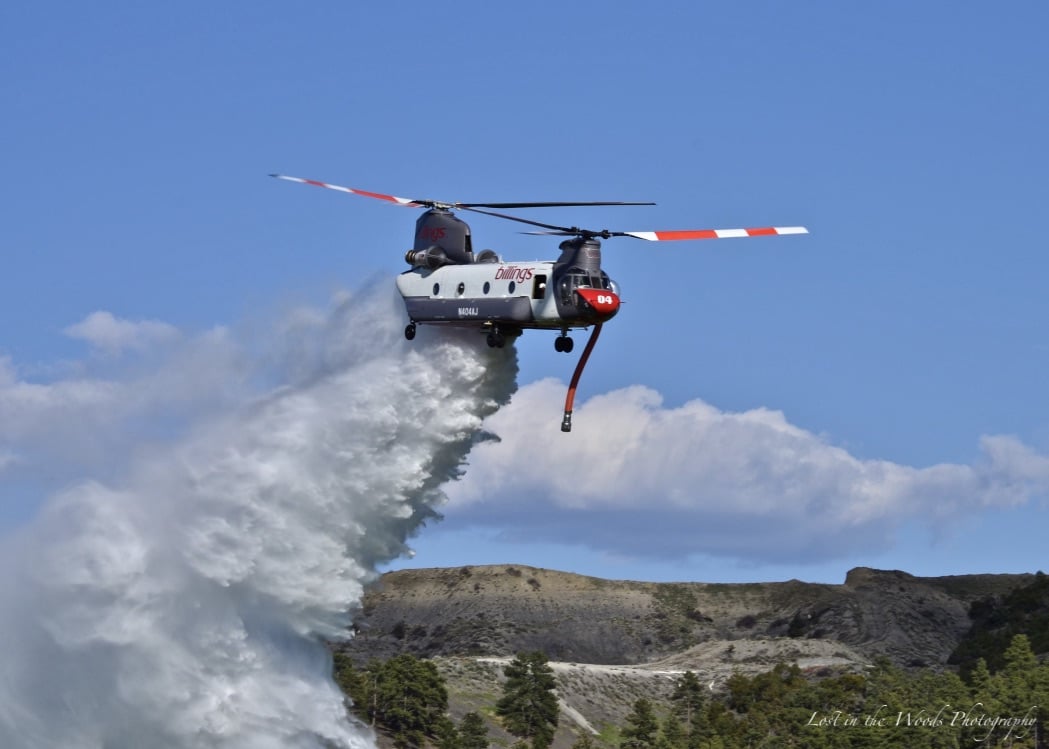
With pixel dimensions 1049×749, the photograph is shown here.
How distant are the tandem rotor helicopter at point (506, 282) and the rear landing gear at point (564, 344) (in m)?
0.03

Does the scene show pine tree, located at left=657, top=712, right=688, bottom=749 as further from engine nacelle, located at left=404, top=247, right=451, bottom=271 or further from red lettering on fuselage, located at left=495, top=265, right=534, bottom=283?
red lettering on fuselage, located at left=495, top=265, right=534, bottom=283

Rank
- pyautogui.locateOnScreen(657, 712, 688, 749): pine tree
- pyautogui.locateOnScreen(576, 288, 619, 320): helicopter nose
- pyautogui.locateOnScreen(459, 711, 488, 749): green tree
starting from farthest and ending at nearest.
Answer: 1. pyautogui.locateOnScreen(459, 711, 488, 749): green tree
2. pyautogui.locateOnScreen(657, 712, 688, 749): pine tree
3. pyautogui.locateOnScreen(576, 288, 619, 320): helicopter nose

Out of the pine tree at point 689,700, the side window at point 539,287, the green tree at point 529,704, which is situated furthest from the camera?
the pine tree at point 689,700

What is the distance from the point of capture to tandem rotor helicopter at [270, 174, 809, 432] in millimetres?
46125

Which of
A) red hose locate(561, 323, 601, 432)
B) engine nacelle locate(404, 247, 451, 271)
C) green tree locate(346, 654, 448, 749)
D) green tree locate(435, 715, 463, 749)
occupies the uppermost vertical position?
engine nacelle locate(404, 247, 451, 271)

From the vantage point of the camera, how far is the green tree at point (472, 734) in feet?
291

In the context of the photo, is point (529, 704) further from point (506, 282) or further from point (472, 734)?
point (506, 282)

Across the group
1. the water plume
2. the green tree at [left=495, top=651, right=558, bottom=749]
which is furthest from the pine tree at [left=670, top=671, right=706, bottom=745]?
the water plume

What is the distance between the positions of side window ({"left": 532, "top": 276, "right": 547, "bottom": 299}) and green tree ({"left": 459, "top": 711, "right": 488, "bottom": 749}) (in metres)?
47.0

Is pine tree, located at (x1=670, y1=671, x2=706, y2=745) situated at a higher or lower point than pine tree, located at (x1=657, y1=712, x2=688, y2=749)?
higher

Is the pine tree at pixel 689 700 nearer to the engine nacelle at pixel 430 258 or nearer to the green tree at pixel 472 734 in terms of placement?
the green tree at pixel 472 734

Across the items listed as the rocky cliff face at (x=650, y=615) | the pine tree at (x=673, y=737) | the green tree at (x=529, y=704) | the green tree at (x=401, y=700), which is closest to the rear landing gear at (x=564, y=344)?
the pine tree at (x=673, y=737)

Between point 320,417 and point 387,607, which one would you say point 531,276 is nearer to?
point 320,417

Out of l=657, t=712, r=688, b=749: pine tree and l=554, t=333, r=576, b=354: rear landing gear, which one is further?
l=657, t=712, r=688, b=749: pine tree
